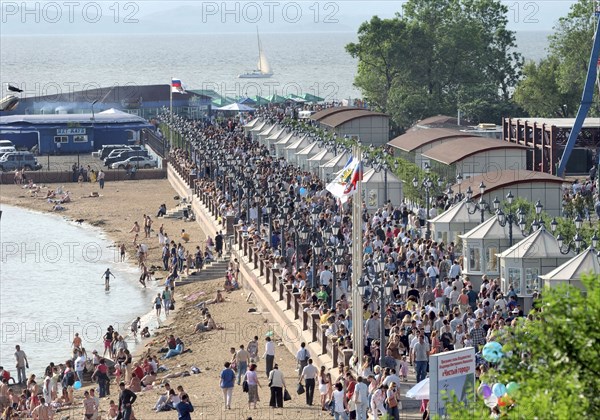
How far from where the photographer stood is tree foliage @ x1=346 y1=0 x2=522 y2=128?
8638 cm

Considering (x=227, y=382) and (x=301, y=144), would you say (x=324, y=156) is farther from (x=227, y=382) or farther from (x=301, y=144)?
(x=227, y=382)

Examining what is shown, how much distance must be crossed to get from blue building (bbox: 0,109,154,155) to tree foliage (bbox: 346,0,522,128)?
1535 cm

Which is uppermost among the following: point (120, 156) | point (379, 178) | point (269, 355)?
point (379, 178)

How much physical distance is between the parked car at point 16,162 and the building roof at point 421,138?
25946 mm

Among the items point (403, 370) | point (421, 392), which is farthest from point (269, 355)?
point (421, 392)

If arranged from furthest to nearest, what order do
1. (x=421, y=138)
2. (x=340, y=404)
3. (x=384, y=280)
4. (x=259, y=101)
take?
(x=259, y=101), (x=421, y=138), (x=384, y=280), (x=340, y=404)

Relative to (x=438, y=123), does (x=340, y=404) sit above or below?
below

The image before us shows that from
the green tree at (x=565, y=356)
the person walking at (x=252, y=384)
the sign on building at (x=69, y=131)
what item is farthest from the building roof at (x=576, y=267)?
the sign on building at (x=69, y=131)

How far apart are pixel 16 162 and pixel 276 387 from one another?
2211 inches

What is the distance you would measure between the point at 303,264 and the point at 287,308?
3.07m

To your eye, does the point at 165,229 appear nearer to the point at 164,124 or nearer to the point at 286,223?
the point at 286,223

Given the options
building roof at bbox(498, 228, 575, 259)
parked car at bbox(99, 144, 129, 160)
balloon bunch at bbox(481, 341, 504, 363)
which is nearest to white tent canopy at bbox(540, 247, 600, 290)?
building roof at bbox(498, 228, 575, 259)

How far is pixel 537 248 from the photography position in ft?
108

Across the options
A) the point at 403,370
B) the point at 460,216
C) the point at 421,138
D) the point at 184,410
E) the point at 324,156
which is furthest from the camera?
the point at 421,138
